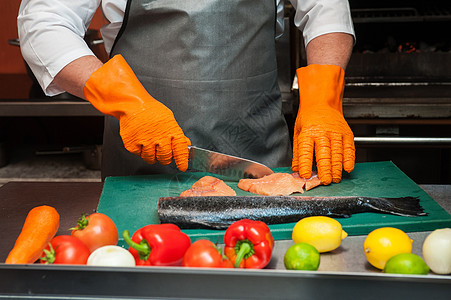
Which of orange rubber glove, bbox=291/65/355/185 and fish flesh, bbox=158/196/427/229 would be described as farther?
orange rubber glove, bbox=291/65/355/185

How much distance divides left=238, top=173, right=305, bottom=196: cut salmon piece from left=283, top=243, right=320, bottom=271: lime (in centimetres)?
64

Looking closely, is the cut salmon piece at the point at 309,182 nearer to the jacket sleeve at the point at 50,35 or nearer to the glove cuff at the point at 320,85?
the glove cuff at the point at 320,85

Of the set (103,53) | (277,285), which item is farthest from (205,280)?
(103,53)

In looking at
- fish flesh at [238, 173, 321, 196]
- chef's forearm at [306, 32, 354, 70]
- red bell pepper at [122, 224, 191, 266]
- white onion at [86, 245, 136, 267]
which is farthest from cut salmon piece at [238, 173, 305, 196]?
white onion at [86, 245, 136, 267]

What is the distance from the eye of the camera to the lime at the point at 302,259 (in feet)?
3.49

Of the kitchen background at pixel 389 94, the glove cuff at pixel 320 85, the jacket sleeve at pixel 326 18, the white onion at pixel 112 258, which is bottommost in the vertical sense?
the kitchen background at pixel 389 94

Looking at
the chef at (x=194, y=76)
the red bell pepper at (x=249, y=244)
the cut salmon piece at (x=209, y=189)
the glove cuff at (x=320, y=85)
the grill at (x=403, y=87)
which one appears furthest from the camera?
the grill at (x=403, y=87)

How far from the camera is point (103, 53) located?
430 centimetres

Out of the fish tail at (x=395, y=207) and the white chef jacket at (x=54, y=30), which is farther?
the white chef jacket at (x=54, y=30)

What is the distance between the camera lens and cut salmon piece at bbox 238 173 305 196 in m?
1.76

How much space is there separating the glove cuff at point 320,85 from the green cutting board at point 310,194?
11.3 inches

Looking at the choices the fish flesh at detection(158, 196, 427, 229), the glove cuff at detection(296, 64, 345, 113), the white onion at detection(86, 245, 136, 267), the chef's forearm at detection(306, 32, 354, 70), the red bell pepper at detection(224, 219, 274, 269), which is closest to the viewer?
the white onion at detection(86, 245, 136, 267)

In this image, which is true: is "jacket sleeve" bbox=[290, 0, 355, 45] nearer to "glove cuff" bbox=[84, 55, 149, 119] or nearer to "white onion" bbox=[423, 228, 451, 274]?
"glove cuff" bbox=[84, 55, 149, 119]

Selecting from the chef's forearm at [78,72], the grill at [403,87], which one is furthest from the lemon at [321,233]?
the grill at [403,87]
